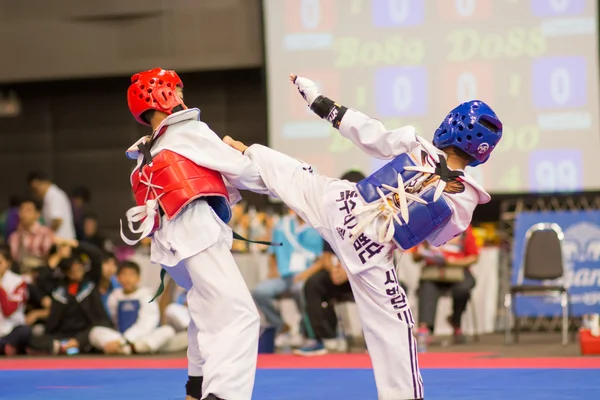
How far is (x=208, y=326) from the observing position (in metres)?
3.99

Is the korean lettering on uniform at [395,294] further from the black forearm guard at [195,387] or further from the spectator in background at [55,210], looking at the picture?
the spectator in background at [55,210]

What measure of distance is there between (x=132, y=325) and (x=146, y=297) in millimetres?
286

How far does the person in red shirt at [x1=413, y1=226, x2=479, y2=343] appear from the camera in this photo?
8.38 m

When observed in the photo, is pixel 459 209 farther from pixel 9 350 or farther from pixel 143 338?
pixel 9 350

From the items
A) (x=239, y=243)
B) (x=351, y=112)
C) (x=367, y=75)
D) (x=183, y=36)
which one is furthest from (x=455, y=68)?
(x=351, y=112)

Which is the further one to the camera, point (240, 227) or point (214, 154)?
point (240, 227)

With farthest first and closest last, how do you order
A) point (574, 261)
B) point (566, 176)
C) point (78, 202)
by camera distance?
point (78, 202), point (566, 176), point (574, 261)

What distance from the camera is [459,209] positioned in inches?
157

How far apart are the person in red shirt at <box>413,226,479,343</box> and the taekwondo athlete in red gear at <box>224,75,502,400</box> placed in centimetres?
438

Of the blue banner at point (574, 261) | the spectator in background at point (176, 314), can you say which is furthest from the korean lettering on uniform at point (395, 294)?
the blue banner at point (574, 261)

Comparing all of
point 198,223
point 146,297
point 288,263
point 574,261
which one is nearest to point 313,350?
point 288,263

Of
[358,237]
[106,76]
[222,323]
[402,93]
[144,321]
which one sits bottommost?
[144,321]

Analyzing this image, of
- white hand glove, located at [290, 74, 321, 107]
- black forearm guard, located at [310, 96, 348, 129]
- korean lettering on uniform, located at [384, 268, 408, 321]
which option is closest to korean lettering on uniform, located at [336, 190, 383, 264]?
korean lettering on uniform, located at [384, 268, 408, 321]

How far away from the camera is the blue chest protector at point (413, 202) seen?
12.8 ft
